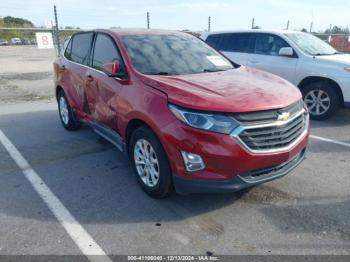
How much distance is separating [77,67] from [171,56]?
5.93ft

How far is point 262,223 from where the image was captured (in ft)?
10.4

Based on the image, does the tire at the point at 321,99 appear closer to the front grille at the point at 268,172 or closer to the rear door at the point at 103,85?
the front grille at the point at 268,172

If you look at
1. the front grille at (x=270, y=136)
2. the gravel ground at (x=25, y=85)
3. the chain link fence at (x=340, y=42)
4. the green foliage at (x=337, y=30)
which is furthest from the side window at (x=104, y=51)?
the green foliage at (x=337, y=30)

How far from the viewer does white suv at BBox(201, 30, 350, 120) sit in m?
6.48

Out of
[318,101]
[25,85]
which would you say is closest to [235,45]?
[318,101]

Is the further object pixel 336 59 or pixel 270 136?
pixel 336 59

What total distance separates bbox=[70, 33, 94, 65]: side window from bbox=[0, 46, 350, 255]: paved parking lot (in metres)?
1.53

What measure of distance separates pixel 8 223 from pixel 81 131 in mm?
3065

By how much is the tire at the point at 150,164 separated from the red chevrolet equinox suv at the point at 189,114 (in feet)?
0.03

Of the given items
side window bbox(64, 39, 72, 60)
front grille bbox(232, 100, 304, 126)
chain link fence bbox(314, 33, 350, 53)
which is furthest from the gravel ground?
chain link fence bbox(314, 33, 350, 53)

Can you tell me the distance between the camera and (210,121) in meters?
2.99

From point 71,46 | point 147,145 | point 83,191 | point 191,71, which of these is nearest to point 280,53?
point 191,71

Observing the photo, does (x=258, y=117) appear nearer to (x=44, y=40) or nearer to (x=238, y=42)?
(x=238, y=42)

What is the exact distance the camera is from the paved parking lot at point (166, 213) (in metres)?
2.89
